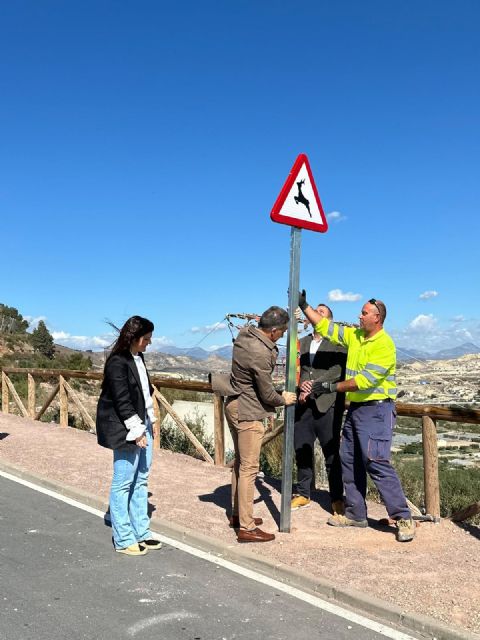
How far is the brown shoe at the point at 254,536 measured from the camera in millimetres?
5395

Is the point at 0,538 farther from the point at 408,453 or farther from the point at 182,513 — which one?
the point at 408,453

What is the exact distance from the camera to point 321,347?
643cm

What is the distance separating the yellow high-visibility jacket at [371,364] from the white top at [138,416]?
1792 millimetres

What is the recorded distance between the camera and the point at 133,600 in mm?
4277

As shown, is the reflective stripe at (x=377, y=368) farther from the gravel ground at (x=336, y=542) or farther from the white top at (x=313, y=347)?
the gravel ground at (x=336, y=542)

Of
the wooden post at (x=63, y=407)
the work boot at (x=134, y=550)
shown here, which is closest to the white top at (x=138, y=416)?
the work boot at (x=134, y=550)

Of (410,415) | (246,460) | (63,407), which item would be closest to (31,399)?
(63,407)

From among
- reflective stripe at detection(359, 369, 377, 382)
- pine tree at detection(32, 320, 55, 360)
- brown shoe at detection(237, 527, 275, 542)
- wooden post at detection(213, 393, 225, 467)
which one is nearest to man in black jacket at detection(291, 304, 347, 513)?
reflective stripe at detection(359, 369, 377, 382)

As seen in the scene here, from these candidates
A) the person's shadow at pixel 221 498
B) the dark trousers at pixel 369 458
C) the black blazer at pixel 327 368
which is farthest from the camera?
the person's shadow at pixel 221 498

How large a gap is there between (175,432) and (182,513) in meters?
5.22

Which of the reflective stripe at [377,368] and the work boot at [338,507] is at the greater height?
the reflective stripe at [377,368]

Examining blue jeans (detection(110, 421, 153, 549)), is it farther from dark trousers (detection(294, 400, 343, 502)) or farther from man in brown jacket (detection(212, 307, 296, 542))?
dark trousers (detection(294, 400, 343, 502))

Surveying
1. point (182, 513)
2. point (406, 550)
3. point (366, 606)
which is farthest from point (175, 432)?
point (366, 606)

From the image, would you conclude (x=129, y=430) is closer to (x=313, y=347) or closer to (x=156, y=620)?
(x=156, y=620)
